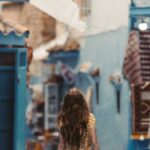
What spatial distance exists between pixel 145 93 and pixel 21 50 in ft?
7.85

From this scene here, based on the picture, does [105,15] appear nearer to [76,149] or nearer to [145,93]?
[145,93]

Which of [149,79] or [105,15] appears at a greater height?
[105,15]

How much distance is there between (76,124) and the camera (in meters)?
7.09

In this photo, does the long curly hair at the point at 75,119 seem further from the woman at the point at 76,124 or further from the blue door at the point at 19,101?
the blue door at the point at 19,101

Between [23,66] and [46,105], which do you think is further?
[46,105]

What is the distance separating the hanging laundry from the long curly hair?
3687 millimetres

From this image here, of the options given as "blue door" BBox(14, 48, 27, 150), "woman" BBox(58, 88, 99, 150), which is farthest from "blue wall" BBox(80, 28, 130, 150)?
"woman" BBox(58, 88, 99, 150)

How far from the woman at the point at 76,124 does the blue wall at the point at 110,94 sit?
155 inches

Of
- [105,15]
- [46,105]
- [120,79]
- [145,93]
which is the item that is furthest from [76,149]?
[46,105]

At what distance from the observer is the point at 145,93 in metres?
10.6

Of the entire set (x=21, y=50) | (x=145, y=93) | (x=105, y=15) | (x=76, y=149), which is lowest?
(x=76, y=149)

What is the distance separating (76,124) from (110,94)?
189 inches

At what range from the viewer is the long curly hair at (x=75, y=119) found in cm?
708

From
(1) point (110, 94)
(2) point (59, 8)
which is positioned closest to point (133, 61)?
(1) point (110, 94)
